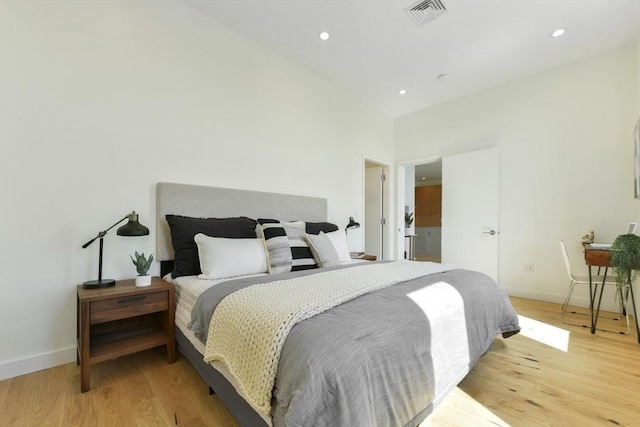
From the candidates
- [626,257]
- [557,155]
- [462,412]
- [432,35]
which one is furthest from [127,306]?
[557,155]

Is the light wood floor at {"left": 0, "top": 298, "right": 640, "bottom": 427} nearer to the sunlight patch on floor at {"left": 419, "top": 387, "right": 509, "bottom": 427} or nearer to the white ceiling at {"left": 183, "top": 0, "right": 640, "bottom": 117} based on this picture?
the sunlight patch on floor at {"left": 419, "top": 387, "right": 509, "bottom": 427}

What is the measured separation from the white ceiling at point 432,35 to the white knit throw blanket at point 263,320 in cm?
249

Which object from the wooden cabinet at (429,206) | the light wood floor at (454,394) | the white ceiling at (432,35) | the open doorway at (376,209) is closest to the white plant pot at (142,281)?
the light wood floor at (454,394)

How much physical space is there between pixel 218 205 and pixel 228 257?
0.77 m

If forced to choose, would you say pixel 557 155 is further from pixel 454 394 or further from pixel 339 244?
pixel 454 394

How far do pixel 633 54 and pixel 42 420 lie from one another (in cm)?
576

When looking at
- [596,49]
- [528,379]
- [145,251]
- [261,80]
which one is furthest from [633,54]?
[145,251]

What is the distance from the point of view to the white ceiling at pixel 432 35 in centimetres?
247

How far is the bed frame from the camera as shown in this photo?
1.32 meters

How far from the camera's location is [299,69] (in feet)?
11.4

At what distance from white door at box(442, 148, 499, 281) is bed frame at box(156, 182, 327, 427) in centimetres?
217

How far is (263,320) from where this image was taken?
112 cm

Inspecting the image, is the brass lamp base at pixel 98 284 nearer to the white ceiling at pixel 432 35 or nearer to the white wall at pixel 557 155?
the white ceiling at pixel 432 35

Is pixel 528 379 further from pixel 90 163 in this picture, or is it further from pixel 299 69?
pixel 299 69
